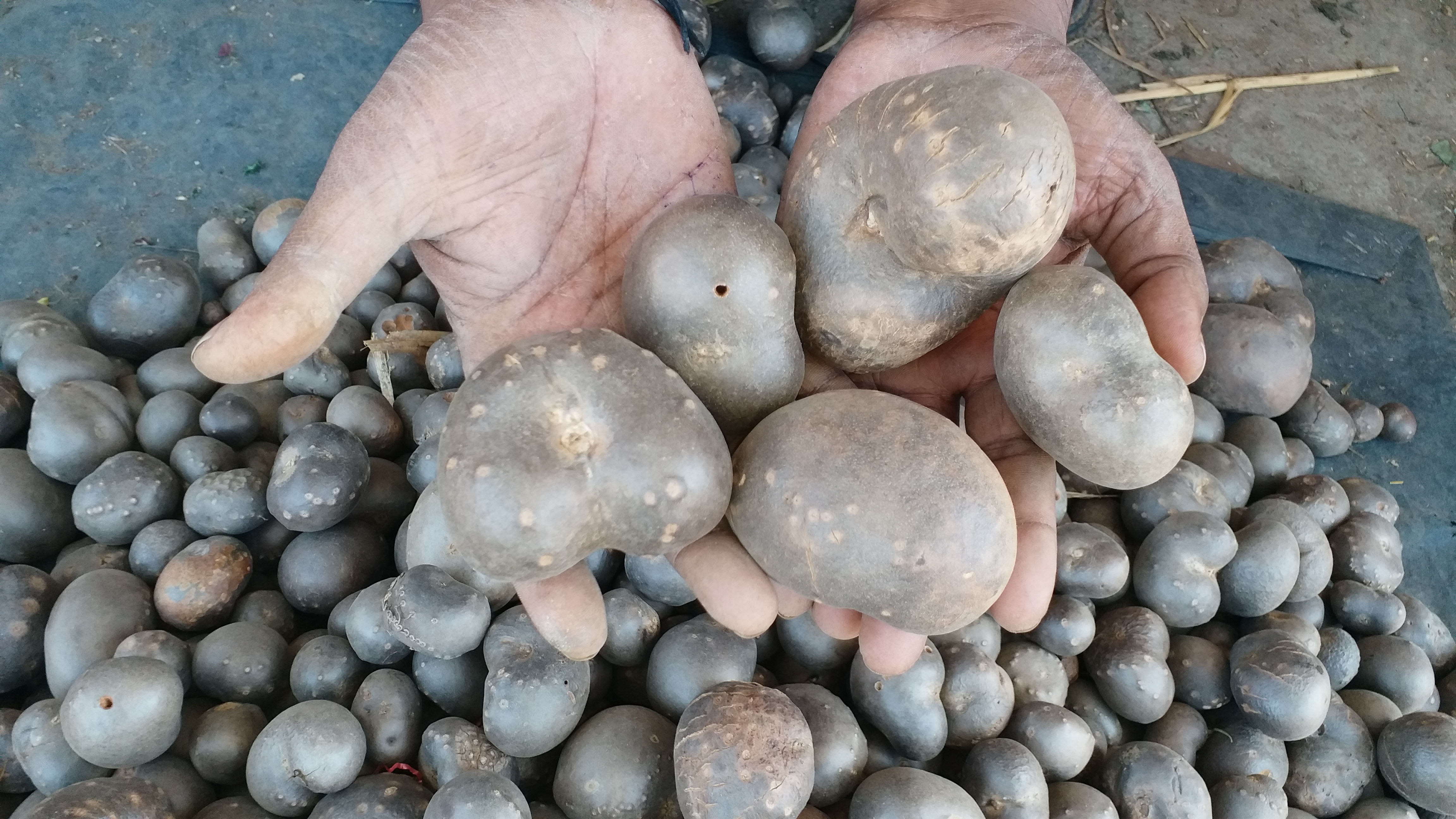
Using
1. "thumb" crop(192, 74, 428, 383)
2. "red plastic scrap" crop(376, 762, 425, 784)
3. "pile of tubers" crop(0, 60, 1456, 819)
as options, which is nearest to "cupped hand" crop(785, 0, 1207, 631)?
"pile of tubers" crop(0, 60, 1456, 819)

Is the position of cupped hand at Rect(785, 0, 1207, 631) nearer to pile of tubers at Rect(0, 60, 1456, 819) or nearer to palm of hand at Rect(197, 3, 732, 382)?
pile of tubers at Rect(0, 60, 1456, 819)

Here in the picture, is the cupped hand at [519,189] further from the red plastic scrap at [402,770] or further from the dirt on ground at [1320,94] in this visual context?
the dirt on ground at [1320,94]

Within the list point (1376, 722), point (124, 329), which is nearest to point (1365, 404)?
point (1376, 722)

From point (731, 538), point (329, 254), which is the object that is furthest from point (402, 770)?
point (329, 254)

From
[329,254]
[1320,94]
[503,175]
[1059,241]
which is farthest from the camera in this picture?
[1320,94]

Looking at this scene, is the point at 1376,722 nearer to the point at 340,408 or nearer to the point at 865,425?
the point at 865,425

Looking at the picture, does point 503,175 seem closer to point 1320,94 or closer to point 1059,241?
point 1059,241

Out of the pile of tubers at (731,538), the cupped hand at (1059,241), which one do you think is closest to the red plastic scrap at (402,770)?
the pile of tubers at (731,538)

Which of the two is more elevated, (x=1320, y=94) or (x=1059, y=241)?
(x=1059, y=241)
